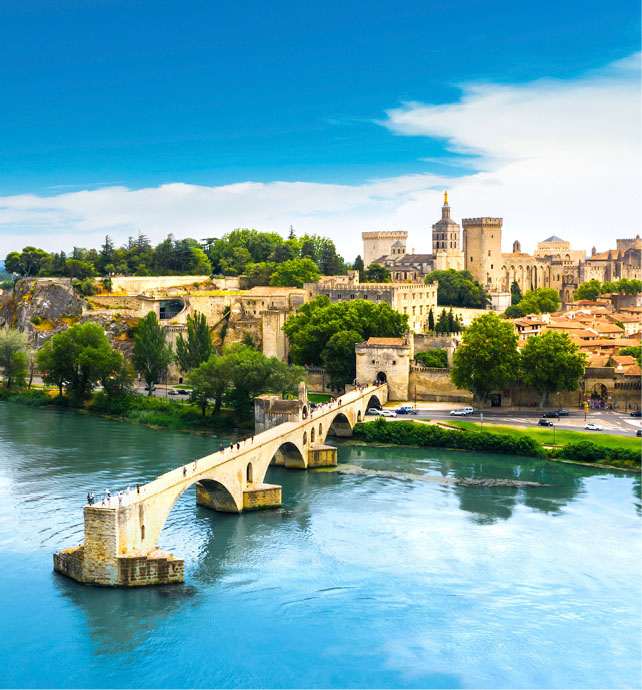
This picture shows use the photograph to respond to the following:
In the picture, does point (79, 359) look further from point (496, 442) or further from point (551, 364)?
point (551, 364)

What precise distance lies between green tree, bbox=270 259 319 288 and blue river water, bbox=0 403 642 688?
31.4m

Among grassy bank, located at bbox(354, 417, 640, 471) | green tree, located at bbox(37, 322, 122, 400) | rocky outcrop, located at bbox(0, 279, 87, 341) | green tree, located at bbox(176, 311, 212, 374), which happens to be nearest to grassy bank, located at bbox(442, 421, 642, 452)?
grassy bank, located at bbox(354, 417, 640, 471)

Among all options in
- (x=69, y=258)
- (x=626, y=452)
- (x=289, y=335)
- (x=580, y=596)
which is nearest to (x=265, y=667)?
(x=580, y=596)

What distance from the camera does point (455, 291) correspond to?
67.3m

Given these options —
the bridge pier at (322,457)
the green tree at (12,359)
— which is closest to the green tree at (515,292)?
the green tree at (12,359)

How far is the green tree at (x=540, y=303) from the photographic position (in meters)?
67.7

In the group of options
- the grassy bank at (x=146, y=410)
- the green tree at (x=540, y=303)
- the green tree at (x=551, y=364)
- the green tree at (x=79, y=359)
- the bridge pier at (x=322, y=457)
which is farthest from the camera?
the green tree at (x=540, y=303)

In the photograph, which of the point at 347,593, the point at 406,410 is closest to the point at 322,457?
the point at 406,410

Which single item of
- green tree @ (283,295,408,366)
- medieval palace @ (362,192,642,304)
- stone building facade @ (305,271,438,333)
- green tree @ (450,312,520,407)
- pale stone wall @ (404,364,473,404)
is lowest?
pale stone wall @ (404,364,473,404)

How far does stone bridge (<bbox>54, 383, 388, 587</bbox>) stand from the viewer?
19312 mm

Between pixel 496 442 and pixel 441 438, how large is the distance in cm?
215

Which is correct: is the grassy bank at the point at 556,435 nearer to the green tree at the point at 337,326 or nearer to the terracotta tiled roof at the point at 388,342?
the terracotta tiled roof at the point at 388,342

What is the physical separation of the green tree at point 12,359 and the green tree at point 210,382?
12106mm

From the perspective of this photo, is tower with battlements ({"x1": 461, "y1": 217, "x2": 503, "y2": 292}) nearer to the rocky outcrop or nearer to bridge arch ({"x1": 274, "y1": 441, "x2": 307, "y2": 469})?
the rocky outcrop
